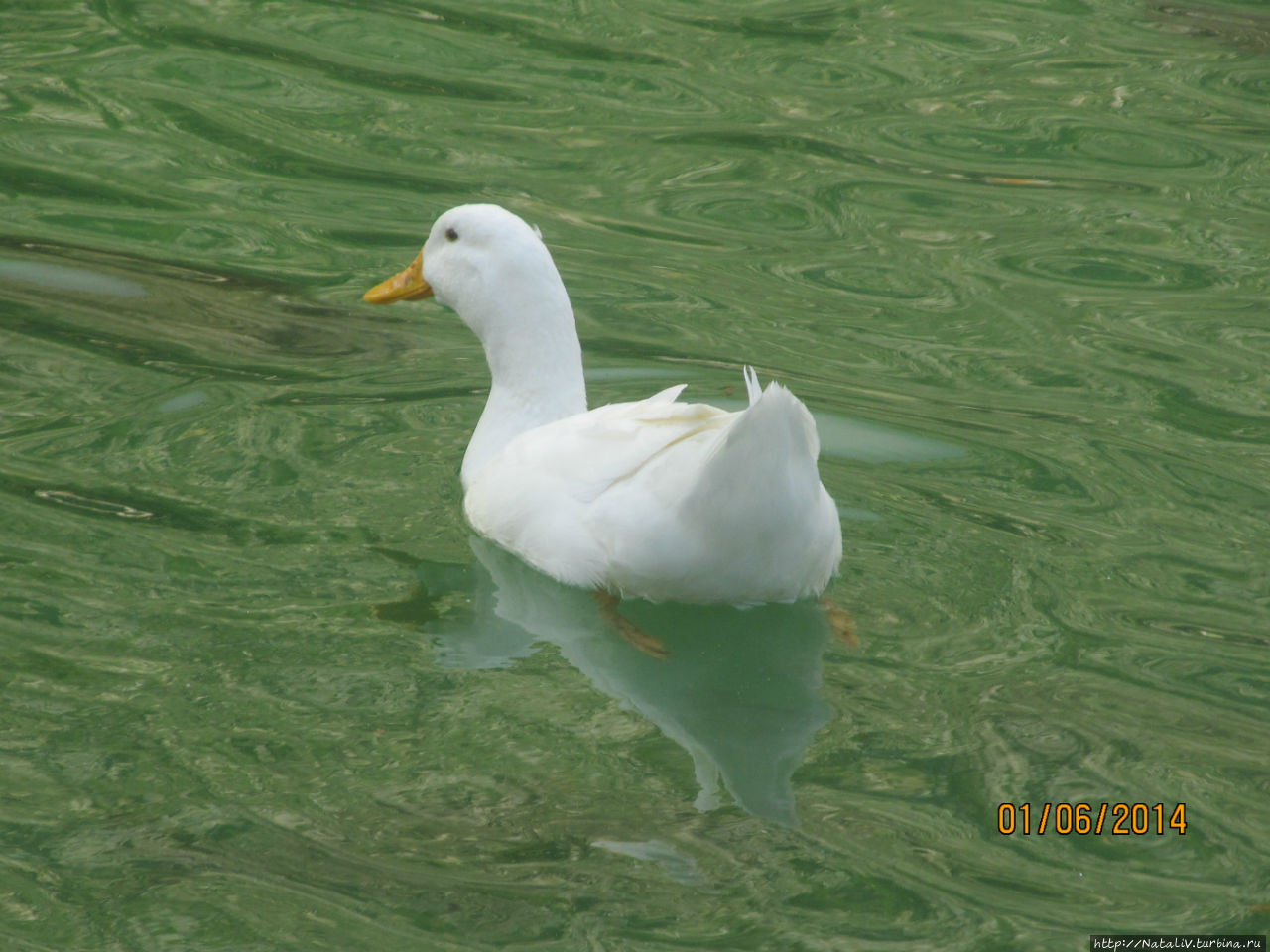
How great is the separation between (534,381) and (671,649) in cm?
117

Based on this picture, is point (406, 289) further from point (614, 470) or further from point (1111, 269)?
point (1111, 269)

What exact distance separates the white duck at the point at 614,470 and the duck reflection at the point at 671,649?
0.12 m

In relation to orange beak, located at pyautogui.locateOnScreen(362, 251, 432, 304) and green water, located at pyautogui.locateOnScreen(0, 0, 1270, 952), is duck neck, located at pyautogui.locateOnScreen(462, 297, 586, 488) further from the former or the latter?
orange beak, located at pyautogui.locateOnScreen(362, 251, 432, 304)

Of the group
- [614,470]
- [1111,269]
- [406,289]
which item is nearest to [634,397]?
[406,289]

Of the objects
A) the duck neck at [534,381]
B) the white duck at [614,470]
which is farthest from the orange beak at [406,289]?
the duck neck at [534,381]

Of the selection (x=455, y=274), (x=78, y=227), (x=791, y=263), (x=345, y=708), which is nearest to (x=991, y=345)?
(x=791, y=263)

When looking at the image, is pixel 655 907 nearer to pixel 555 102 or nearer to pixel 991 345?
pixel 991 345

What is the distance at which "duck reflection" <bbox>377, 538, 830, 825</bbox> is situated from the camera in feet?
13.6

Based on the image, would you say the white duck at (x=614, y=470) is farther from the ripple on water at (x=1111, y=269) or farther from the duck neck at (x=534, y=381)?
the ripple on water at (x=1111, y=269)

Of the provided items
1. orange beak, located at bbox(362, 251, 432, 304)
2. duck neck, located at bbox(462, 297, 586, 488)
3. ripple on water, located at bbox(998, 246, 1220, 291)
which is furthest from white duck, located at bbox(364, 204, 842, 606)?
ripple on water, located at bbox(998, 246, 1220, 291)

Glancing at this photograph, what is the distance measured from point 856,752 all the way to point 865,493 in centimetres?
160

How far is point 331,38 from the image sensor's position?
9484mm

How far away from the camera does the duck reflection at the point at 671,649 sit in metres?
4.15

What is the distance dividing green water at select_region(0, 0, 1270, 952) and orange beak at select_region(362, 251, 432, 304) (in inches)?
15.2
